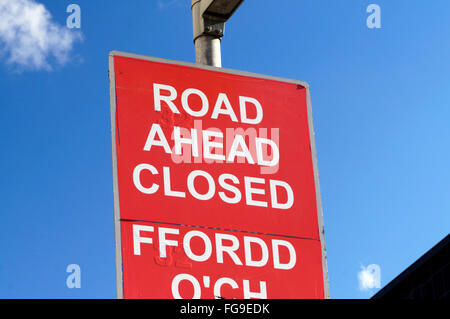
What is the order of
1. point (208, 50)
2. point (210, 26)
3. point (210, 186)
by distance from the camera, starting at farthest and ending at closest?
point (210, 26) → point (208, 50) → point (210, 186)

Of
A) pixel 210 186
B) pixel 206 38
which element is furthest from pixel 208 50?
pixel 210 186

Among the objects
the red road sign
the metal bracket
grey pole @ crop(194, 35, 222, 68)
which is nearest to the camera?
the red road sign

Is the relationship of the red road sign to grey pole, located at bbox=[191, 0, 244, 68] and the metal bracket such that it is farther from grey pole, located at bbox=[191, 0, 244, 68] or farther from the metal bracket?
the metal bracket

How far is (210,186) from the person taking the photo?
4770 millimetres

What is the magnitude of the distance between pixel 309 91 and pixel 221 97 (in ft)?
2.35

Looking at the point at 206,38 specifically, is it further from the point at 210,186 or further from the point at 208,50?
the point at 210,186

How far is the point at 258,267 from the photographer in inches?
187

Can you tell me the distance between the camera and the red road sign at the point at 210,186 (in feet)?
14.6

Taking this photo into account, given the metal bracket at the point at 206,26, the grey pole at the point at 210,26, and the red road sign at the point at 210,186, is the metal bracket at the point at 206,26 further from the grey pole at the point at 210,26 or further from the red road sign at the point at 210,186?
the red road sign at the point at 210,186

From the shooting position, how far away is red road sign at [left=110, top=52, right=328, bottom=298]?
4.44 m

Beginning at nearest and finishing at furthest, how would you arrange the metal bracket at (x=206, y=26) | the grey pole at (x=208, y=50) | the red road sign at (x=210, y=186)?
the red road sign at (x=210, y=186) < the grey pole at (x=208, y=50) < the metal bracket at (x=206, y=26)

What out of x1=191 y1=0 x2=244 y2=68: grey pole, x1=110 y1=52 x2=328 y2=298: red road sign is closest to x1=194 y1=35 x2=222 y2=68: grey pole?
x1=191 y1=0 x2=244 y2=68: grey pole

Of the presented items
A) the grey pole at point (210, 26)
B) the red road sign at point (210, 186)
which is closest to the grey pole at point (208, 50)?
the grey pole at point (210, 26)
